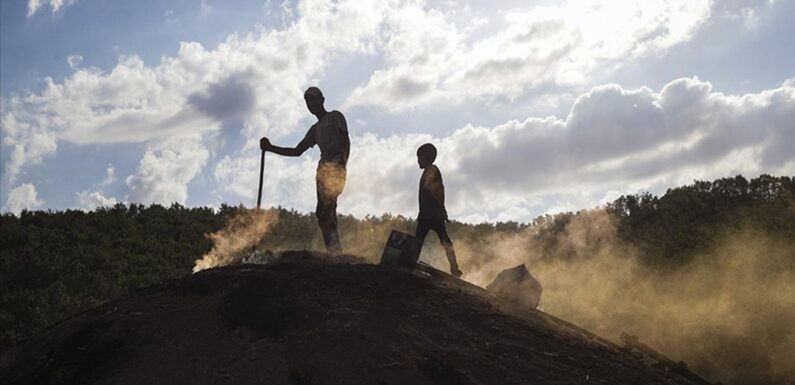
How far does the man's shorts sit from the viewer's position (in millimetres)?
11500

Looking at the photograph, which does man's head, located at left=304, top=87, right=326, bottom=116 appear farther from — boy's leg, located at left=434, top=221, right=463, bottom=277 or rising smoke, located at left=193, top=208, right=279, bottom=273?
boy's leg, located at left=434, top=221, right=463, bottom=277

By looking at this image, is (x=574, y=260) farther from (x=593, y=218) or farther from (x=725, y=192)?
(x=725, y=192)

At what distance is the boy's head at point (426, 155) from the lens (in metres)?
11.7

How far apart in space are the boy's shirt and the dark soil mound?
2128mm

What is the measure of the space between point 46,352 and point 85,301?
1223 centimetres

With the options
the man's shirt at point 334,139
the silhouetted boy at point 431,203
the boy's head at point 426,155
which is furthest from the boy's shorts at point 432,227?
the man's shirt at point 334,139

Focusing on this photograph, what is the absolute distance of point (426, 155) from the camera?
38.3 ft

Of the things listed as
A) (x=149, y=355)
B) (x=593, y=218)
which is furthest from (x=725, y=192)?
(x=149, y=355)

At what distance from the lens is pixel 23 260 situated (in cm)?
2112

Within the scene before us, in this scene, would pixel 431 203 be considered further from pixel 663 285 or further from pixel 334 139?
pixel 663 285

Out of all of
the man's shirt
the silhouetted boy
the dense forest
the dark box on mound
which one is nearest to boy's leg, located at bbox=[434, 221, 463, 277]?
the silhouetted boy

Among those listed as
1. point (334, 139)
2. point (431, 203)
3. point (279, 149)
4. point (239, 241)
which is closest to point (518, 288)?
point (431, 203)

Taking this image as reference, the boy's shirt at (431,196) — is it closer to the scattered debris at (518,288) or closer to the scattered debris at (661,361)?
the scattered debris at (518,288)

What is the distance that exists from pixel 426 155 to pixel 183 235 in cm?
1507
